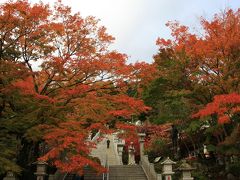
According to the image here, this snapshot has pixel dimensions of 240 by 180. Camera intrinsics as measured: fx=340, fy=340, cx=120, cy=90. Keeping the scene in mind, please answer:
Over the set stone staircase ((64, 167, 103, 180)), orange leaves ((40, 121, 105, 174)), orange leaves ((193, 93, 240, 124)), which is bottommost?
stone staircase ((64, 167, 103, 180))

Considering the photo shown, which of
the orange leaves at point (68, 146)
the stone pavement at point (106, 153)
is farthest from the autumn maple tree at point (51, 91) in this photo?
the stone pavement at point (106, 153)

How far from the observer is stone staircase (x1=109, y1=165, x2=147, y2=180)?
2325cm

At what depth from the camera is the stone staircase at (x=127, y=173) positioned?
23250 millimetres

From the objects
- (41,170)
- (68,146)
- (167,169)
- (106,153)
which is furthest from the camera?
(106,153)

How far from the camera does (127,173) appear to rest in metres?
23.9

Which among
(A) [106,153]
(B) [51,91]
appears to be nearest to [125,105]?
(B) [51,91]

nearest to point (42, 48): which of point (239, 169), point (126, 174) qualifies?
point (126, 174)

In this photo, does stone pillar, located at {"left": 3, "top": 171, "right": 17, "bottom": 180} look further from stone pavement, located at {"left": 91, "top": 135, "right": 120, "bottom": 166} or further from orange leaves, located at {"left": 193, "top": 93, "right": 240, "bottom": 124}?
stone pavement, located at {"left": 91, "top": 135, "right": 120, "bottom": 166}

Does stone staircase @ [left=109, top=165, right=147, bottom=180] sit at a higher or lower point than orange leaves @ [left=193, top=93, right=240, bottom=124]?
lower

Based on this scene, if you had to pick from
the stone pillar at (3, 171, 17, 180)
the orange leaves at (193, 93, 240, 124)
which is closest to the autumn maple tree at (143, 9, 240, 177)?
the orange leaves at (193, 93, 240, 124)

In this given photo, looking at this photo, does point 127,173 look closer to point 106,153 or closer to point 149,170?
point 149,170

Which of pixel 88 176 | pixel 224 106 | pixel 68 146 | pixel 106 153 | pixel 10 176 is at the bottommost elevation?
pixel 88 176

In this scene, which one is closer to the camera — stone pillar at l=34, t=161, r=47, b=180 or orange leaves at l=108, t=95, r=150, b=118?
stone pillar at l=34, t=161, r=47, b=180

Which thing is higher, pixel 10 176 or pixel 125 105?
pixel 125 105
